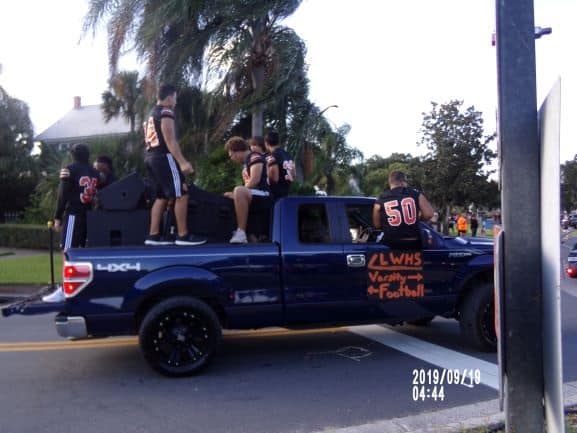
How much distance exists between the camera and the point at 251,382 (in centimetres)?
566

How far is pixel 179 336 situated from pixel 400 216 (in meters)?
2.57

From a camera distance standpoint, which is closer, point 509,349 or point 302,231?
point 509,349

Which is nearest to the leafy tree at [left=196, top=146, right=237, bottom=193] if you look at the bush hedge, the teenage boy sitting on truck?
the teenage boy sitting on truck

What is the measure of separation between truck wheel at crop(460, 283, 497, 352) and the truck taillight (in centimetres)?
397

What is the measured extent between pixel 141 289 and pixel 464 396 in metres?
3.08

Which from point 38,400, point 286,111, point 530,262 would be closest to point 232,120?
point 286,111

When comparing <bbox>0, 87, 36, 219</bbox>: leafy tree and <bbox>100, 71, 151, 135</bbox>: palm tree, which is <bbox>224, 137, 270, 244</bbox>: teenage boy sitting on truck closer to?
<bbox>100, 71, 151, 135</bbox>: palm tree

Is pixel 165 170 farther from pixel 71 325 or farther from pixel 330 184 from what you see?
pixel 330 184

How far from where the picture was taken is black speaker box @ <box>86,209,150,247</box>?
599cm

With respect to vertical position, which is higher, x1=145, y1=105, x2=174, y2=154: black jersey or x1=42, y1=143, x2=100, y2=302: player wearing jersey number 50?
x1=145, y1=105, x2=174, y2=154: black jersey

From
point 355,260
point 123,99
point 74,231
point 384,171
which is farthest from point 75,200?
point 384,171

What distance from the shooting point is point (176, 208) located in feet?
19.7

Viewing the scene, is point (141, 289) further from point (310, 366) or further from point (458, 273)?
point (458, 273)

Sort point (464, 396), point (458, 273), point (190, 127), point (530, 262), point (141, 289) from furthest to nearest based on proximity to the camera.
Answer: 1. point (190, 127)
2. point (458, 273)
3. point (141, 289)
4. point (464, 396)
5. point (530, 262)
